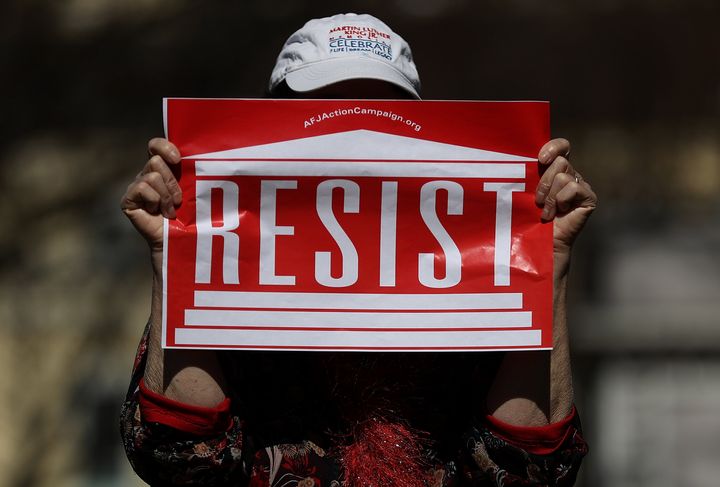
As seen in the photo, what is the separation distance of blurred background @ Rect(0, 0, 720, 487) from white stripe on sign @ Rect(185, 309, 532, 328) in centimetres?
297

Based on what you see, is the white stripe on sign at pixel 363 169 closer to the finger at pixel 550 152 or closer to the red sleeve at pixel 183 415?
the finger at pixel 550 152

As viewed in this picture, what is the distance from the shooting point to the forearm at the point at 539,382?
2018 millimetres

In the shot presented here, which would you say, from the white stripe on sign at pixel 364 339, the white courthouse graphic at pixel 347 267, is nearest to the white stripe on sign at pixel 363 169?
the white courthouse graphic at pixel 347 267

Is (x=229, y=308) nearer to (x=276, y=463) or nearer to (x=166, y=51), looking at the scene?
(x=276, y=463)

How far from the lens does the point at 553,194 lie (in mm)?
2049

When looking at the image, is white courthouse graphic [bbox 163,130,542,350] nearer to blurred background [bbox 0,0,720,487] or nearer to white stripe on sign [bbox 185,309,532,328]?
white stripe on sign [bbox 185,309,532,328]

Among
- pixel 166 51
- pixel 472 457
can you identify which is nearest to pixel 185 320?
pixel 472 457

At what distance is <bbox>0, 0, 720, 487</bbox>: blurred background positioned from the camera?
4945 millimetres

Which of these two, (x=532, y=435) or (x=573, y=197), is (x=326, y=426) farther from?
(x=573, y=197)

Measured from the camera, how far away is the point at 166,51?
5074 millimetres

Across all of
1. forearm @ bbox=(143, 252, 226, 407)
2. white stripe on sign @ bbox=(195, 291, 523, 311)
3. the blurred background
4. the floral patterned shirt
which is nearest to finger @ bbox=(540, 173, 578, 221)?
white stripe on sign @ bbox=(195, 291, 523, 311)

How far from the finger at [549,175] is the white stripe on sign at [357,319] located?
0.73 ft

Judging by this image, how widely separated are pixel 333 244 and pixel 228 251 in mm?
198

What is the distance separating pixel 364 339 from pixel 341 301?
8cm
